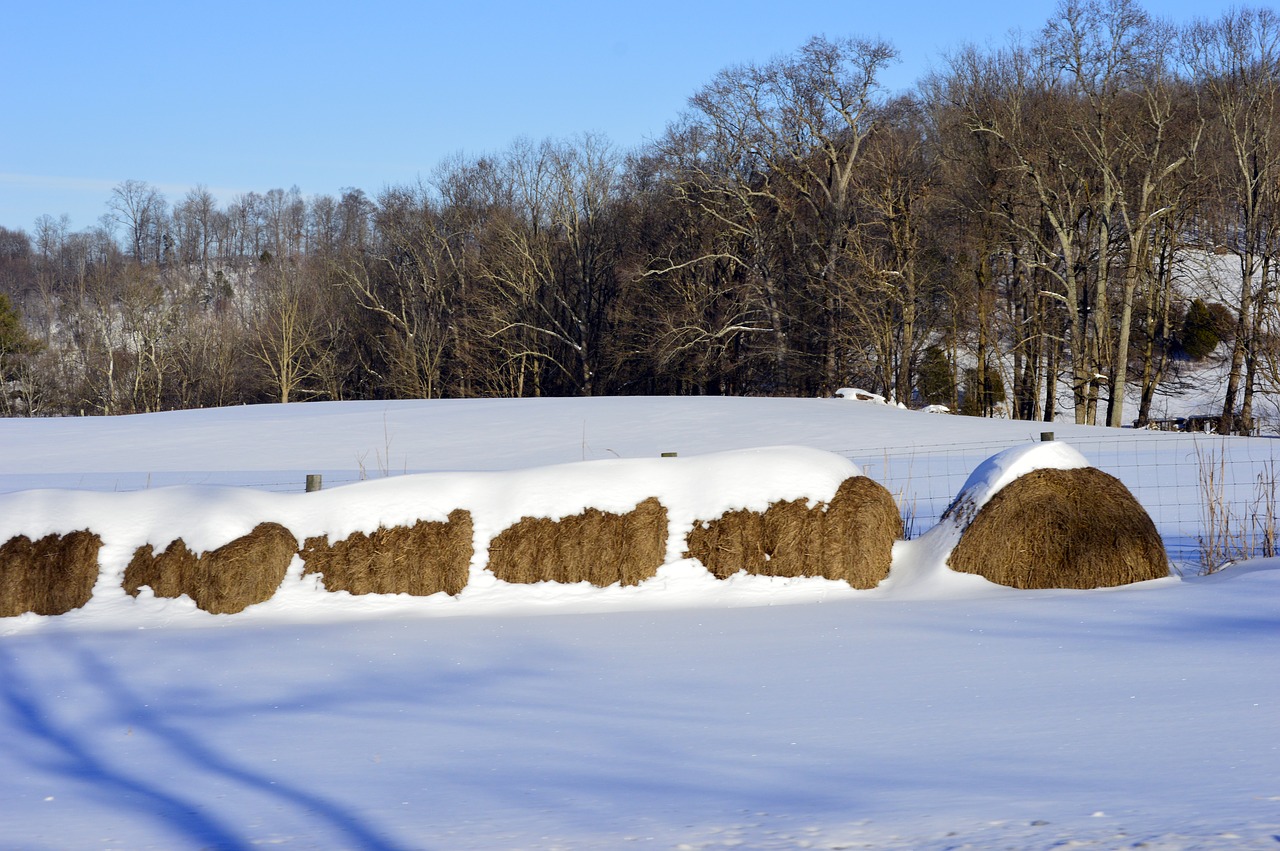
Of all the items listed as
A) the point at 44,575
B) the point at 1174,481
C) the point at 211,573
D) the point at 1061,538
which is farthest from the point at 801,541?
the point at 1174,481

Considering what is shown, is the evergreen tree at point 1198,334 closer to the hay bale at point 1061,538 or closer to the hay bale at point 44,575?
the hay bale at point 1061,538

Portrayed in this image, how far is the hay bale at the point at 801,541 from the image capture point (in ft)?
31.4

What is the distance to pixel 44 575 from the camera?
9008 mm

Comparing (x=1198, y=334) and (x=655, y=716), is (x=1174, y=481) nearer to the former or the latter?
(x=655, y=716)

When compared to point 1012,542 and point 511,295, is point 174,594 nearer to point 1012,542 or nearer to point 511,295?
point 1012,542

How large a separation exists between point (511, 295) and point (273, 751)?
136ft

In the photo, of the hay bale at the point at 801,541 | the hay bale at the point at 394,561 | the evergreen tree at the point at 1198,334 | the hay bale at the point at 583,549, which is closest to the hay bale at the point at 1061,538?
the hay bale at the point at 801,541

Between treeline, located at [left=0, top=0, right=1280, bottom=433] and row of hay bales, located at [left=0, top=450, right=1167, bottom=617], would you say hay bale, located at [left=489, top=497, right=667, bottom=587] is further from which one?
treeline, located at [left=0, top=0, right=1280, bottom=433]

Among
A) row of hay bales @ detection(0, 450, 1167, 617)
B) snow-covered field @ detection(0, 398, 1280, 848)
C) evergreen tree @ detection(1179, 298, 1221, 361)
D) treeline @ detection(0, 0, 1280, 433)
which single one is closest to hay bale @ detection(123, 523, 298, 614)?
row of hay bales @ detection(0, 450, 1167, 617)

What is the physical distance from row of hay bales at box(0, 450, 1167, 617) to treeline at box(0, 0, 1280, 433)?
23.7m

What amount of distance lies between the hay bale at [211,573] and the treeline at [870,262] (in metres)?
26.5

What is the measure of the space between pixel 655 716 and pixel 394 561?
4353 millimetres

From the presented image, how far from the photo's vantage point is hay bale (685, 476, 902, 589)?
958 centimetres

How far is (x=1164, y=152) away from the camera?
32969 millimetres
